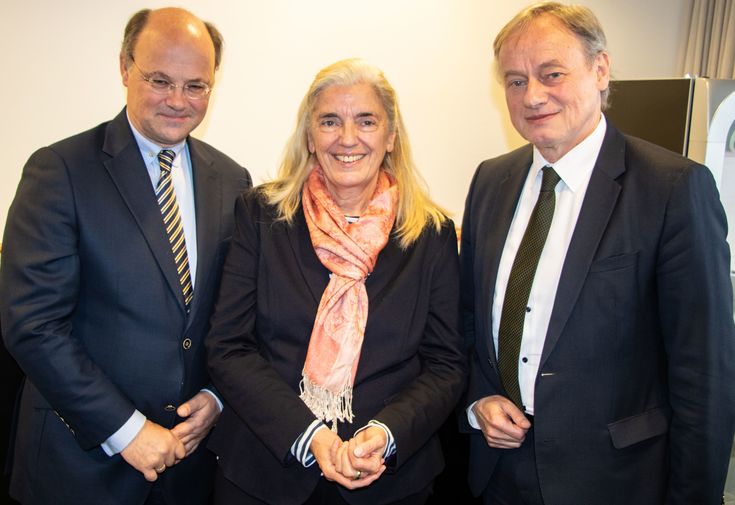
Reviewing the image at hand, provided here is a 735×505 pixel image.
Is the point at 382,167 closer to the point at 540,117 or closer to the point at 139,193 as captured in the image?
the point at 540,117

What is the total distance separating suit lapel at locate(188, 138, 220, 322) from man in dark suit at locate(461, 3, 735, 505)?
0.83 meters

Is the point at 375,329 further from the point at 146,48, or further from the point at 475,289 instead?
→ the point at 146,48

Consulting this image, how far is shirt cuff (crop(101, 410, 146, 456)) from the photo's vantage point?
157 cm

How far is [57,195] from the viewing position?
1.53 metres

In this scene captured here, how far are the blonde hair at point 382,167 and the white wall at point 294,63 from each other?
156 cm

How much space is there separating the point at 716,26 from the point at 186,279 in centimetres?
410

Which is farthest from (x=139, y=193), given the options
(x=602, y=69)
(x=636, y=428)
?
(x=636, y=428)

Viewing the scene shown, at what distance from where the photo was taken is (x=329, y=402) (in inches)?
62.0

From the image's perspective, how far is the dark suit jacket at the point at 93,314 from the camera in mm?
1504

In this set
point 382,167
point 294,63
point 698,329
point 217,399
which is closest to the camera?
point 698,329

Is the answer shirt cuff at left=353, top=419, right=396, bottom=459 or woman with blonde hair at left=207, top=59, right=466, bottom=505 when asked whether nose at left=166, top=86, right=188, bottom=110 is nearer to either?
woman with blonde hair at left=207, top=59, right=466, bottom=505

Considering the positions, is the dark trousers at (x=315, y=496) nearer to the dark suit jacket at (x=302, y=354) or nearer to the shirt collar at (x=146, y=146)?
the dark suit jacket at (x=302, y=354)

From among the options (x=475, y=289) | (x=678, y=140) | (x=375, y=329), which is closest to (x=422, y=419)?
(x=375, y=329)

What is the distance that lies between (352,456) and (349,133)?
895 millimetres
